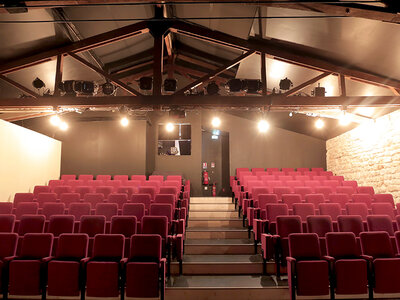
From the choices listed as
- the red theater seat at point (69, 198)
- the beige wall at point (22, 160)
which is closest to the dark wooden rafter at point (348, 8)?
the red theater seat at point (69, 198)

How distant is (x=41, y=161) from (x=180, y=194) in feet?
12.8

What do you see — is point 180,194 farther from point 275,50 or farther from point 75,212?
point 275,50

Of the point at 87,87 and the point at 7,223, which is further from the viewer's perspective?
the point at 87,87

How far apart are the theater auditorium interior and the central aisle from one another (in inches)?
1.0

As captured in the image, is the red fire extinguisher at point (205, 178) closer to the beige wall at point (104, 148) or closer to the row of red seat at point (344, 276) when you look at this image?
the beige wall at point (104, 148)

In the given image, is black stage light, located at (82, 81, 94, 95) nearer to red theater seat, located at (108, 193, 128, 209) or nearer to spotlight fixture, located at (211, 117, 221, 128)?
red theater seat, located at (108, 193, 128, 209)

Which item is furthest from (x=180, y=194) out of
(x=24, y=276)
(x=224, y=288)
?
(x=24, y=276)

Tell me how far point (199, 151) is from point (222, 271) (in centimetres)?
614

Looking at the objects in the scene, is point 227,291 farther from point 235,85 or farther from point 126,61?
point 126,61

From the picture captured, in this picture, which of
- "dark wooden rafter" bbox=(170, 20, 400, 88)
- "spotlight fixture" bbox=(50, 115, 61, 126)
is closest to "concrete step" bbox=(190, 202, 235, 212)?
"dark wooden rafter" bbox=(170, 20, 400, 88)

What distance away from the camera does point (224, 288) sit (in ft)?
11.9

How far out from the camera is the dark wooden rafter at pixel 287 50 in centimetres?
609

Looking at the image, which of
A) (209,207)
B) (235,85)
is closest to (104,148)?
(209,207)

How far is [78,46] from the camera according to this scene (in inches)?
261
